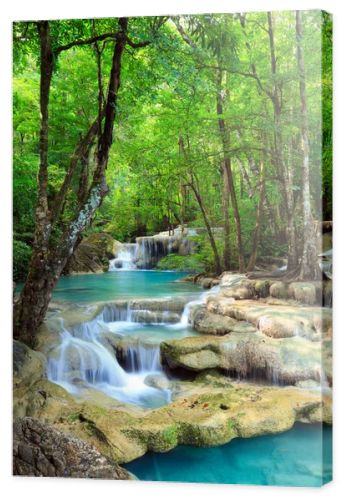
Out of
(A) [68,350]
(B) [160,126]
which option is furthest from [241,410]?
(B) [160,126]

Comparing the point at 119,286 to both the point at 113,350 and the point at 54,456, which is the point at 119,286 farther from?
the point at 54,456

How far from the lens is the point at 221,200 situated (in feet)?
19.0

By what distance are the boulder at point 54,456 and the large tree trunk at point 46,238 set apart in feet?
2.38

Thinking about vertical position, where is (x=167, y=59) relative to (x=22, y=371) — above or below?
above

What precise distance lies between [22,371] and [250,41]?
3.13m

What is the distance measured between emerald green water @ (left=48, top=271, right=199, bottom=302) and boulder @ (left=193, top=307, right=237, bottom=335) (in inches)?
8.2

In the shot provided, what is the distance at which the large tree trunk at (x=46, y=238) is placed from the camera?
604cm

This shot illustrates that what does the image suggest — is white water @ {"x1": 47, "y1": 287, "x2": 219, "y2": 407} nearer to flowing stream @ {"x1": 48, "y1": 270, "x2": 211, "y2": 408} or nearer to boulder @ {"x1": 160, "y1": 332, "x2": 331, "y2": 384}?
flowing stream @ {"x1": 48, "y1": 270, "x2": 211, "y2": 408}

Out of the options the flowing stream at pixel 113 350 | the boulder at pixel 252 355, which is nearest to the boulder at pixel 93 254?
the flowing stream at pixel 113 350

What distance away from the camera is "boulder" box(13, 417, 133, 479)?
5578 mm

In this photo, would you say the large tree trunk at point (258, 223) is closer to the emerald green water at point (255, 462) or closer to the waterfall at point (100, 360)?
the waterfall at point (100, 360)

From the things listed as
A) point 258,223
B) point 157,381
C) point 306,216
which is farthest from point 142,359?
point 306,216

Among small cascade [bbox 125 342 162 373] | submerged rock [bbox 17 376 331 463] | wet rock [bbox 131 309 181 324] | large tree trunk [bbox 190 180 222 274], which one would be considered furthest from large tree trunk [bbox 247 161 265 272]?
small cascade [bbox 125 342 162 373]

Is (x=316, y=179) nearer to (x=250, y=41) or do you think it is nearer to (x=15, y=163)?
(x=250, y=41)
